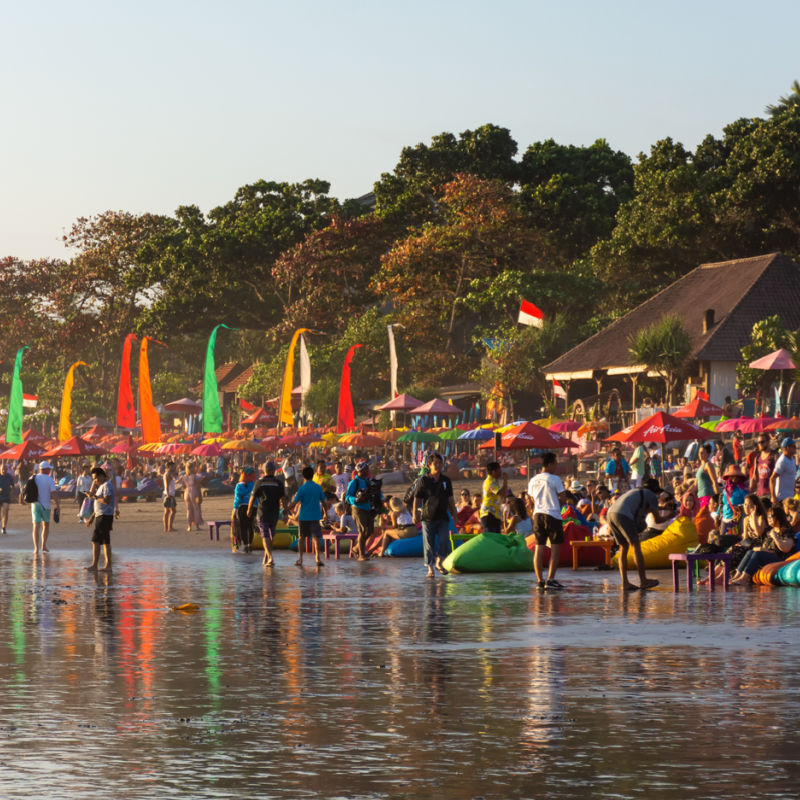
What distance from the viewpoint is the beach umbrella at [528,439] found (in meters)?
34.7

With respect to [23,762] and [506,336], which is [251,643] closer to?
[23,762]

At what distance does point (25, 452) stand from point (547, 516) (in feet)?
119

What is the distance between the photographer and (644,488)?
1847cm

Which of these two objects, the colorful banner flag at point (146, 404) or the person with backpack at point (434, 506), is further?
the colorful banner flag at point (146, 404)

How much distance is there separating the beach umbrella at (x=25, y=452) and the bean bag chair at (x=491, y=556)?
3089 centimetres

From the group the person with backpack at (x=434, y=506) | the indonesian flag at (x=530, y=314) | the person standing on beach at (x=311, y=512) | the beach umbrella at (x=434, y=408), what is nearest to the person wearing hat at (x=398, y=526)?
the person standing on beach at (x=311, y=512)

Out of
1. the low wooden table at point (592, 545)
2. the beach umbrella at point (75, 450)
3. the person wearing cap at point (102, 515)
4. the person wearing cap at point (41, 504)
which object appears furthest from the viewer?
the beach umbrella at point (75, 450)

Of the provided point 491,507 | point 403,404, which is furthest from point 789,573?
point 403,404

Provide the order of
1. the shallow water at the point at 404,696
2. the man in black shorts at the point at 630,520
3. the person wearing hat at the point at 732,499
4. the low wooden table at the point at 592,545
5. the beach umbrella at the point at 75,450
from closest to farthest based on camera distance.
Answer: the shallow water at the point at 404,696 < the man in black shorts at the point at 630,520 < the person wearing hat at the point at 732,499 < the low wooden table at the point at 592,545 < the beach umbrella at the point at 75,450

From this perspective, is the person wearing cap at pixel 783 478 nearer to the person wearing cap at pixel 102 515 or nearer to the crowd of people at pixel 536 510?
the crowd of people at pixel 536 510

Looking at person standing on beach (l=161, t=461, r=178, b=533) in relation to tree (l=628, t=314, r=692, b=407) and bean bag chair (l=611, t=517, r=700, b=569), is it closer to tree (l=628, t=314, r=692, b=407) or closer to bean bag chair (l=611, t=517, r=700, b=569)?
bean bag chair (l=611, t=517, r=700, b=569)

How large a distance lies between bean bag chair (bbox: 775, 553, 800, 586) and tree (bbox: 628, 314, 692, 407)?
29962mm

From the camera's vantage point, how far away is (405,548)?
25969 mm

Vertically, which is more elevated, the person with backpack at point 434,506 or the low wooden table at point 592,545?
the person with backpack at point 434,506
